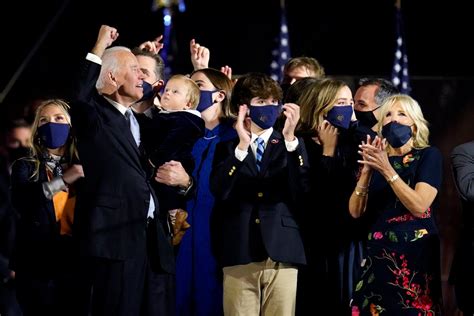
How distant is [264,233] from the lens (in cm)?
520

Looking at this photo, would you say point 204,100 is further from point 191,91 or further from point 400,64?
point 400,64

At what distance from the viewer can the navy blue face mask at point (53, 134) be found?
5.20m

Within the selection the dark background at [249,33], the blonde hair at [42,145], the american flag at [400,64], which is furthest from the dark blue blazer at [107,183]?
the dark background at [249,33]

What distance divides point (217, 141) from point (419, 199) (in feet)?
4.04

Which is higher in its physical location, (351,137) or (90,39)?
(90,39)

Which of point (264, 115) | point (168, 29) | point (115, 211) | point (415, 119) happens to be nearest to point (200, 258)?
point (264, 115)

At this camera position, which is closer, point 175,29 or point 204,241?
point 204,241

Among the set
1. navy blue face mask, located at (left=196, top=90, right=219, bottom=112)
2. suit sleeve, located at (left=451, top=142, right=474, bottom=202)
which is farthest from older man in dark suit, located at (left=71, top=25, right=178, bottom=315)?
suit sleeve, located at (left=451, top=142, right=474, bottom=202)

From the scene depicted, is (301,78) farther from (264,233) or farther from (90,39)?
(90,39)

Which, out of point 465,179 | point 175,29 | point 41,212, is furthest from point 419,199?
point 175,29

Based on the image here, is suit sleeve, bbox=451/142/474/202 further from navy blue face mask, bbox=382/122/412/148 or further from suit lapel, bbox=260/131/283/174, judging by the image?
suit lapel, bbox=260/131/283/174

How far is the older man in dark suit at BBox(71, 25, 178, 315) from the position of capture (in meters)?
4.67

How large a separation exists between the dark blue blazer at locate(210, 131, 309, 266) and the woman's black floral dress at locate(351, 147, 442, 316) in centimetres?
37

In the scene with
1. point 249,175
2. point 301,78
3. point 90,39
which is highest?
point 90,39
